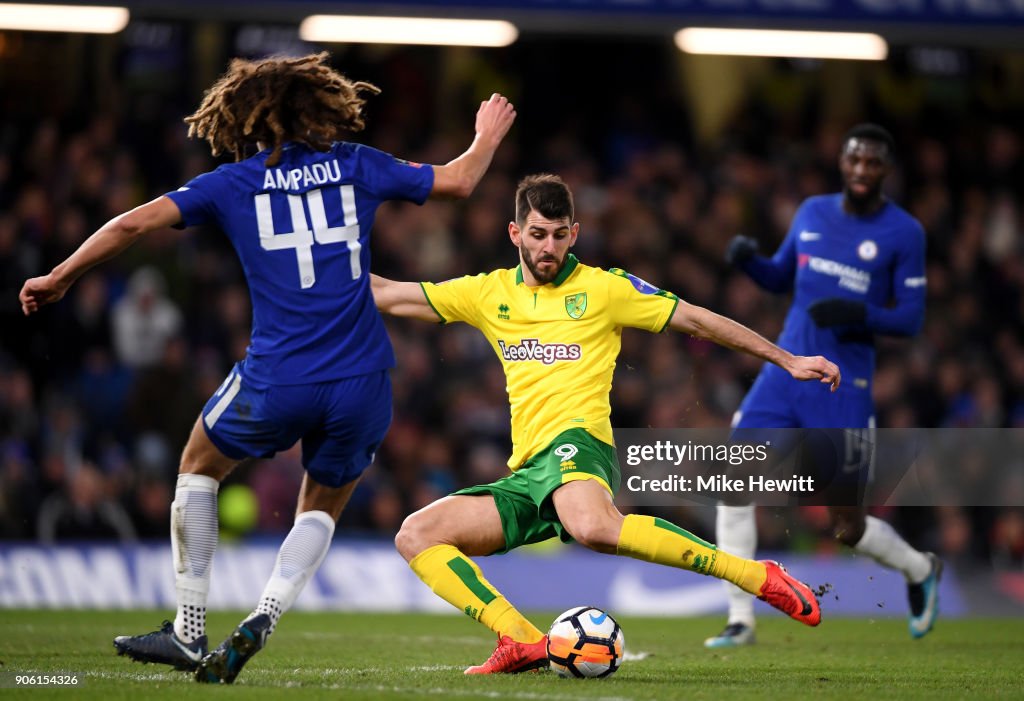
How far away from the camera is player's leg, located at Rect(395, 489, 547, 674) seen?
222 inches

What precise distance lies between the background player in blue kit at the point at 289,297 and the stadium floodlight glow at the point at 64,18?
702 cm

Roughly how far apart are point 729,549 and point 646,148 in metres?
8.63

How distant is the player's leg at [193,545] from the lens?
530cm

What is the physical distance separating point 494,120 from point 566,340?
94 centimetres

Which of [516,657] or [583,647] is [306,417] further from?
[583,647]

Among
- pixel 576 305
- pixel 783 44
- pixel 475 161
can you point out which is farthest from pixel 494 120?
pixel 783 44

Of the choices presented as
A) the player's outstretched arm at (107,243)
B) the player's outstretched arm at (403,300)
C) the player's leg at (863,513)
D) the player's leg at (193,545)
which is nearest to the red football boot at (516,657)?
the player's leg at (193,545)

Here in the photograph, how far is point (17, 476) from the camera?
442 inches

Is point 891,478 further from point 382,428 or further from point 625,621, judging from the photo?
point 382,428

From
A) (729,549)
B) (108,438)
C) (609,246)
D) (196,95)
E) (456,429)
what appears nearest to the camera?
(729,549)

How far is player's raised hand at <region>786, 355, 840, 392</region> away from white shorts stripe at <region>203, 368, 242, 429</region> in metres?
2.12

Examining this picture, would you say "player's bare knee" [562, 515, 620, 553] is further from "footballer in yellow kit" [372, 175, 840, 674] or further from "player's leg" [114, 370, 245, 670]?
"player's leg" [114, 370, 245, 670]

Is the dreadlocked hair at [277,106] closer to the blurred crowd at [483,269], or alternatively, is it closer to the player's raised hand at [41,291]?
the player's raised hand at [41,291]

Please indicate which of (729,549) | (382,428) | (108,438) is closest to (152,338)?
(108,438)
